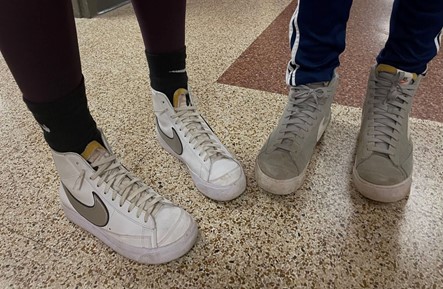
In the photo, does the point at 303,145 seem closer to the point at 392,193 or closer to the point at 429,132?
the point at 392,193

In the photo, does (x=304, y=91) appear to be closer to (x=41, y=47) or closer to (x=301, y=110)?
(x=301, y=110)

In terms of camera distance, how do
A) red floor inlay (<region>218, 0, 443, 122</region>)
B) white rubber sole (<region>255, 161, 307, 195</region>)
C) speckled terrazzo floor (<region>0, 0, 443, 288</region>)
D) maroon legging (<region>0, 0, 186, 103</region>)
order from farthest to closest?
red floor inlay (<region>218, 0, 443, 122</region>) < white rubber sole (<region>255, 161, 307, 195</region>) < speckled terrazzo floor (<region>0, 0, 443, 288</region>) < maroon legging (<region>0, 0, 186, 103</region>)

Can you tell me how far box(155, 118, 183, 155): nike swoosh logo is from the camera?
67 cm

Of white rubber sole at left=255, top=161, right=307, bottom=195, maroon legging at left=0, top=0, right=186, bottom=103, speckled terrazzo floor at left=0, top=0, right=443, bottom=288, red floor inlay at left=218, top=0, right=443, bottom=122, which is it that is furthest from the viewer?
red floor inlay at left=218, top=0, right=443, bottom=122

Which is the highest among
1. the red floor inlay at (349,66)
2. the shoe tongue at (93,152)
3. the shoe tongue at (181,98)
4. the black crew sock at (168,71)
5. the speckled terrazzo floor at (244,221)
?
the black crew sock at (168,71)

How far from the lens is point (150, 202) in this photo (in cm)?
54

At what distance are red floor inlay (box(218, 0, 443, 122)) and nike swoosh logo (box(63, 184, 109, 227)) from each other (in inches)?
23.3

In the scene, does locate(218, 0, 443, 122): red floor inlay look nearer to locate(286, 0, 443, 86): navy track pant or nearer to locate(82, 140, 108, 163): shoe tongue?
locate(286, 0, 443, 86): navy track pant

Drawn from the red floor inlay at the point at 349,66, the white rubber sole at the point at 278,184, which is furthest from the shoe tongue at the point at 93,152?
the red floor inlay at the point at 349,66

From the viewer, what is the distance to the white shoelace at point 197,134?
63cm

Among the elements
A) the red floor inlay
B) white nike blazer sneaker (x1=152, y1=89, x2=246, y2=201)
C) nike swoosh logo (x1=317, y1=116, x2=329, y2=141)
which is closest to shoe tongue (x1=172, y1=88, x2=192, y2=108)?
white nike blazer sneaker (x1=152, y1=89, x2=246, y2=201)

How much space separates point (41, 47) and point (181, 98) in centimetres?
28

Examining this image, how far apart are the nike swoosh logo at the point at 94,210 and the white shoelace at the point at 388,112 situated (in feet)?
1.46

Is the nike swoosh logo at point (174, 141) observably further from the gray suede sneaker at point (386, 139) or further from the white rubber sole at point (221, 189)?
the gray suede sneaker at point (386, 139)
